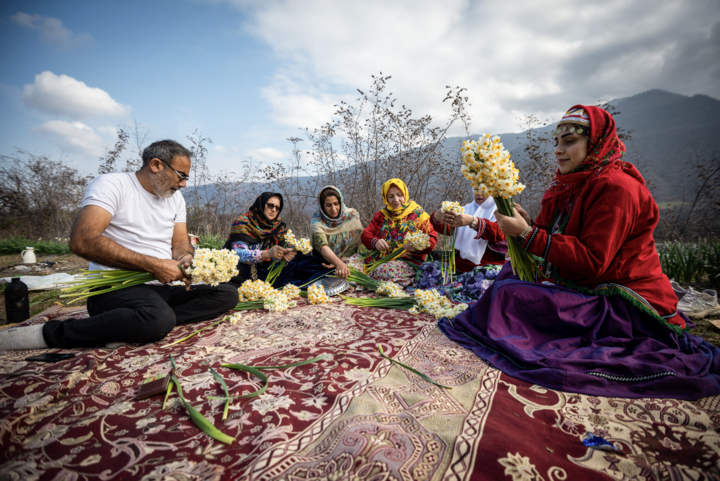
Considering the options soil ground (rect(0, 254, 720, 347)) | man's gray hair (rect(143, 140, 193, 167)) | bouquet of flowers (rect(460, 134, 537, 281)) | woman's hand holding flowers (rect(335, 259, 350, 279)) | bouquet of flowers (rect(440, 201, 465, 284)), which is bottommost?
soil ground (rect(0, 254, 720, 347))

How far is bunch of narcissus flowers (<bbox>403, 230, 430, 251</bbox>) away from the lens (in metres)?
3.75

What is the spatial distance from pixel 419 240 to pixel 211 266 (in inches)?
93.3

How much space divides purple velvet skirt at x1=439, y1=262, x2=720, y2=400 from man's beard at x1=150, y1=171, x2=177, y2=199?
2.62m

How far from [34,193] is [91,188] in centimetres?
1197

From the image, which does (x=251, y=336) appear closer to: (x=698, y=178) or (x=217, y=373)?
(x=217, y=373)

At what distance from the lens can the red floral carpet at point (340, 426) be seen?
1056mm

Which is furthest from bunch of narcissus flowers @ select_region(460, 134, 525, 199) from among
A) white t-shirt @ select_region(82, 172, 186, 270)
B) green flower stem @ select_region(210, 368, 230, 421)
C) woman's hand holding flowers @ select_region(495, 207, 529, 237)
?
white t-shirt @ select_region(82, 172, 186, 270)

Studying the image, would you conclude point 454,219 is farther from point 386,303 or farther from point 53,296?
point 53,296

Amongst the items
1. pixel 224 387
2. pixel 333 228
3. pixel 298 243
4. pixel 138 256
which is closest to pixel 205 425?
pixel 224 387

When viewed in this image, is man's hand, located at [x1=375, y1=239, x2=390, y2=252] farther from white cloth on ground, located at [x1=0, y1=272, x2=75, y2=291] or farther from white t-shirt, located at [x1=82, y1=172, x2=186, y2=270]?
white cloth on ground, located at [x1=0, y1=272, x2=75, y2=291]

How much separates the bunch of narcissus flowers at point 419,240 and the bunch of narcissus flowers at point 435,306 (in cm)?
94

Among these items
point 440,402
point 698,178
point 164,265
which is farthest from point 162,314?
point 698,178

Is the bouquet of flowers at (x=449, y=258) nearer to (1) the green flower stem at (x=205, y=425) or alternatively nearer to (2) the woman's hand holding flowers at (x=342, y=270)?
(2) the woman's hand holding flowers at (x=342, y=270)

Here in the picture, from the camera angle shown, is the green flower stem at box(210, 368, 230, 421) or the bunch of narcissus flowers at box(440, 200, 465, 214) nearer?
the green flower stem at box(210, 368, 230, 421)
